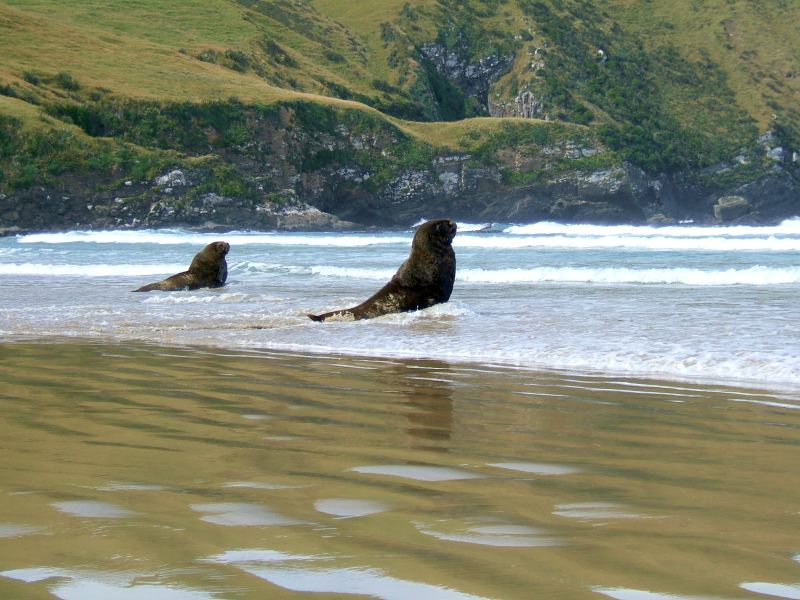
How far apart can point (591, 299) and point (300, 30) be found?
11190 centimetres

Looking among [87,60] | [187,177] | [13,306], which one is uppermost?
[87,60]

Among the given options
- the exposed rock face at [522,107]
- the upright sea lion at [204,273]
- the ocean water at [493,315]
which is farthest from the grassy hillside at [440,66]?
the upright sea lion at [204,273]

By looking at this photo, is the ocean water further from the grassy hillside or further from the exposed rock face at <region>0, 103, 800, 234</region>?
the grassy hillside

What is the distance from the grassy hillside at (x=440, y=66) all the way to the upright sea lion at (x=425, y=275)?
6142 centimetres

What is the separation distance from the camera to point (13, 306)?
1343 cm

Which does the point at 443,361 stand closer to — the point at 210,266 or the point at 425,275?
the point at 425,275

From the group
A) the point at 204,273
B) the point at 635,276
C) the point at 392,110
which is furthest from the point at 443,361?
the point at 392,110

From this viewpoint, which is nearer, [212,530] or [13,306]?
[212,530]

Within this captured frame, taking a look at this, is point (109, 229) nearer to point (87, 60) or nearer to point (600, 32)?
point (87, 60)

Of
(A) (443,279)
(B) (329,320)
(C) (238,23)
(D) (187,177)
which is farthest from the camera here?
(C) (238,23)

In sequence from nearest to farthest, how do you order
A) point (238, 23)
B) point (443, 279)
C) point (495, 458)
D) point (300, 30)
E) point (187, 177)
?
1. point (495, 458)
2. point (443, 279)
3. point (187, 177)
4. point (238, 23)
5. point (300, 30)

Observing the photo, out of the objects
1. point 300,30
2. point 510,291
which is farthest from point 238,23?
point 510,291

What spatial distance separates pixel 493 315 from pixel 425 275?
96 cm

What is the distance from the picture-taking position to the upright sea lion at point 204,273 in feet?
56.2
